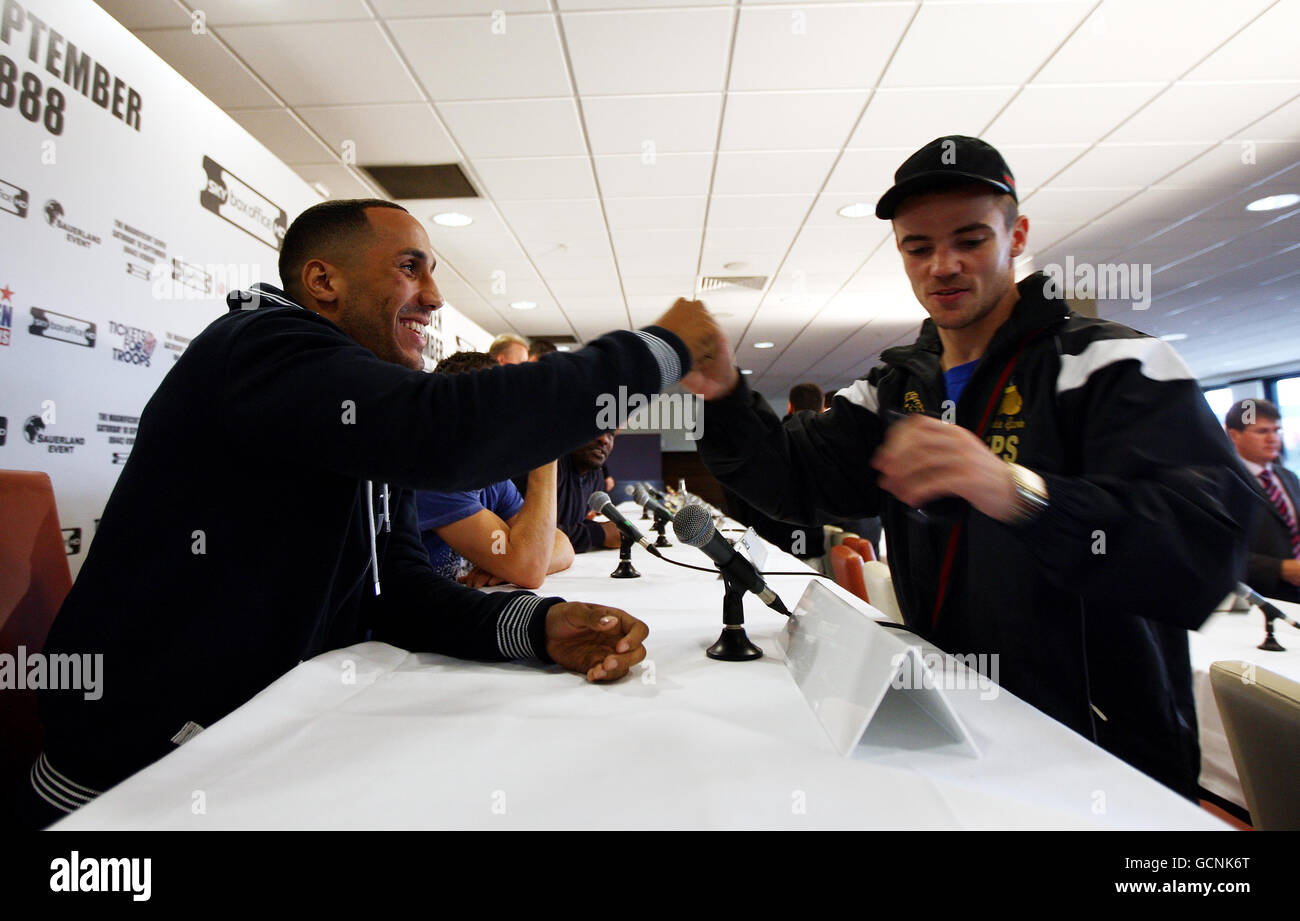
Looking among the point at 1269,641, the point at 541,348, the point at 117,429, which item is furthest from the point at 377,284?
the point at 541,348

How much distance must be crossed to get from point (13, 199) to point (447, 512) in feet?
4.22

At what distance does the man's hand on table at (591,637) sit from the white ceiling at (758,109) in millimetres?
2495

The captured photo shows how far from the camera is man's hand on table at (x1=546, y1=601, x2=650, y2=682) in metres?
0.91

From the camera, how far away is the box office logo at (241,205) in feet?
7.86

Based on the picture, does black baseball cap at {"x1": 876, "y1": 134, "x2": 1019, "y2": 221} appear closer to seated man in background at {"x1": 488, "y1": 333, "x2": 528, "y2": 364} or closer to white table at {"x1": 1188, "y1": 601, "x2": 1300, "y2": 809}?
white table at {"x1": 1188, "y1": 601, "x2": 1300, "y2": 809}

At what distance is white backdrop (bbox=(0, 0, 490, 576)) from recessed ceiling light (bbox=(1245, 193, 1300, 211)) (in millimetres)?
5856

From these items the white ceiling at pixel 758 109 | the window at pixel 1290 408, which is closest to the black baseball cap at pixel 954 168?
the white ceiling at pixel 758 109

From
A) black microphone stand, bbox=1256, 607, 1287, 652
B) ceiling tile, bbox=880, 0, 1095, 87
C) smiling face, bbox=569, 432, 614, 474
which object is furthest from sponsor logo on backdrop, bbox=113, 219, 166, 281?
black microphone stand, bbox=1256, 607, 1287, 652

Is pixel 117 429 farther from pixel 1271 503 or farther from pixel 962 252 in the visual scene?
pixel 1271 503

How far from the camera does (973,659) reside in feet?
3.33

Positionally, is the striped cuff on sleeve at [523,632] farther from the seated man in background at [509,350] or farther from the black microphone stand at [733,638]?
the seated man in background at [509,350]

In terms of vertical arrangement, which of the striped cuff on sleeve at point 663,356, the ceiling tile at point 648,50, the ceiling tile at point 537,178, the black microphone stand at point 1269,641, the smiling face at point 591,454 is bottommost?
the black microphone stand at point 1269,641
